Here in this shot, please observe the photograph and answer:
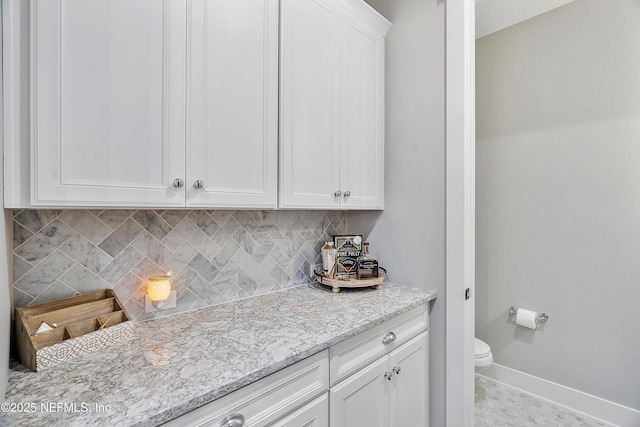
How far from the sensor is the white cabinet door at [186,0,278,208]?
1060 mm

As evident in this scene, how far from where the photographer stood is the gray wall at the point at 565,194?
1.92 metres

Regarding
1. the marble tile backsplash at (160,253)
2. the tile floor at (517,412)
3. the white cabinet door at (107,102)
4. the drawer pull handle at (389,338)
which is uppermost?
the white cabinet door at (107,102)

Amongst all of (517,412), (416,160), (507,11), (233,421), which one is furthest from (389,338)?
(507,11)

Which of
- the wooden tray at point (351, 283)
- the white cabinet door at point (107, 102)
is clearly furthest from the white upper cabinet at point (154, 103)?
the wooden tray at point (351, 283)

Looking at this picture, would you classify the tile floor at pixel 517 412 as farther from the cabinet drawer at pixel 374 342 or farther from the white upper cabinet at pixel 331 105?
the white upper cabinet at pixel 331 105

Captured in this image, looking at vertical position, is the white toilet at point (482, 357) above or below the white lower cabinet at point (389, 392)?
below

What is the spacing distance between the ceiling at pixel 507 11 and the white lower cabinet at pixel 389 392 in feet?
7.65

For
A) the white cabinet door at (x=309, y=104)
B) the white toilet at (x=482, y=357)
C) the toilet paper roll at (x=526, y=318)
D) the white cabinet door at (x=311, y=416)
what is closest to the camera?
the white cabinet door at (x=311, y=416)

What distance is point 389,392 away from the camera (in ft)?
4.51

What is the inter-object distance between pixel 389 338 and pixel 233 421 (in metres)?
0.79

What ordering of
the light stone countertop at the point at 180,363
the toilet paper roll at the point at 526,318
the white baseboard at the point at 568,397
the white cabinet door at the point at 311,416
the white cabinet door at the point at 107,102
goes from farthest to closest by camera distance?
1. the toilet paper roll at the point at 526,318
2. the white baseboard at the point at 568,397
3. the white cabinet door at the point at 311,416
4. the white cabinet door at the point at 107,102
5. the light stone countertop at the point at 180,363

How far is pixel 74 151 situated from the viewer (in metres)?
0.83

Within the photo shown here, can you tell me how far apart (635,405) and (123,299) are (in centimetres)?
301

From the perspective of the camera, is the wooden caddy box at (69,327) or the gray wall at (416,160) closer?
the wooden caddy box at (69,327)
